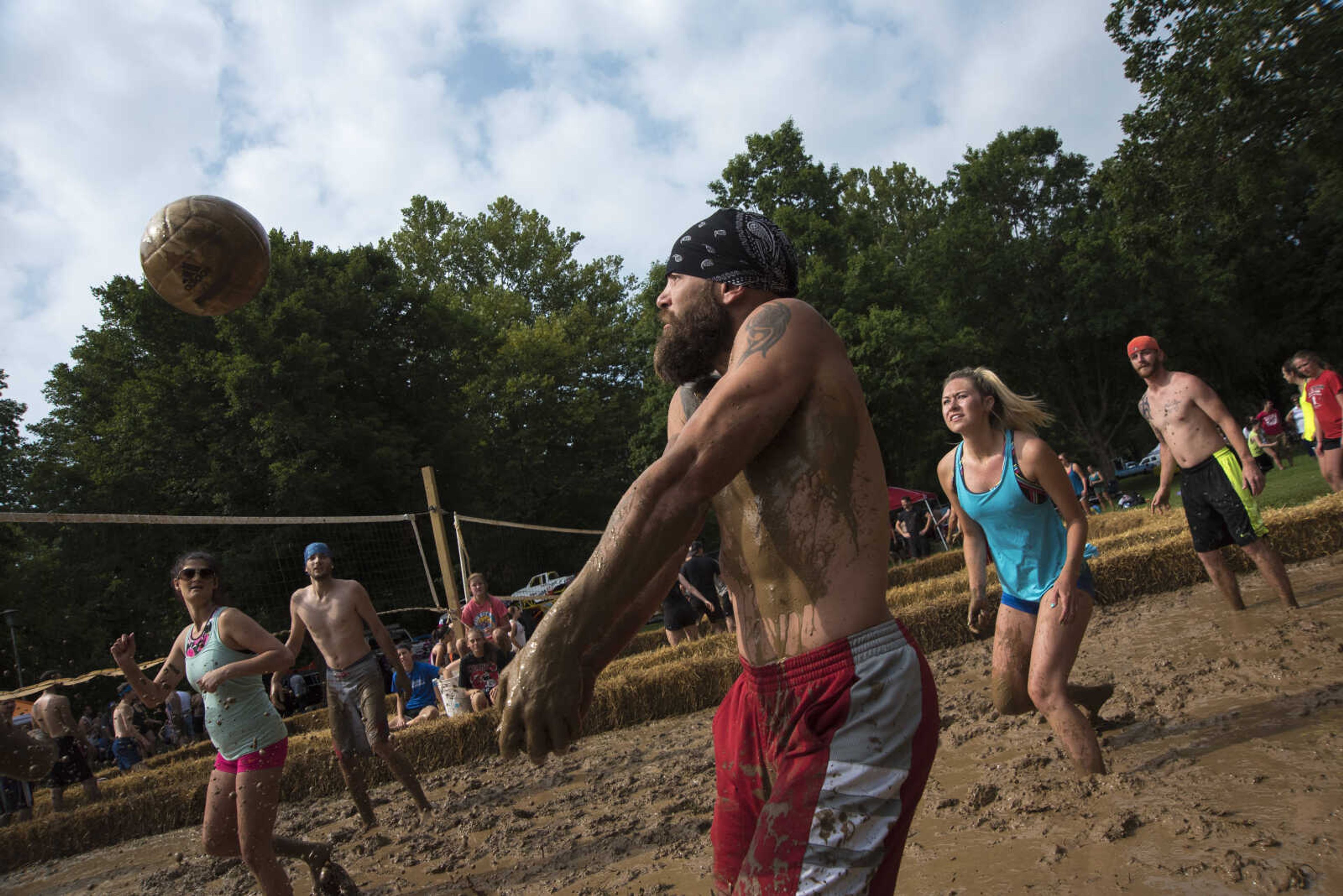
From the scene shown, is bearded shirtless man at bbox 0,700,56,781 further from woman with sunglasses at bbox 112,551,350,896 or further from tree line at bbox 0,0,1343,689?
tree line at bbox 0,0,1343,689

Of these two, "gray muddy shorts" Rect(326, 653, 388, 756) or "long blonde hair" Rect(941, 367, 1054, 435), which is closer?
"long blonde hair" Rect(941, 367, 1054, 435)

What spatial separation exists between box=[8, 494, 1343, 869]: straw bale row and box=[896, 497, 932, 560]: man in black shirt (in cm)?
977

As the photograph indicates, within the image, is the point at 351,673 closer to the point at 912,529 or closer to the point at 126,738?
the point at 126,738

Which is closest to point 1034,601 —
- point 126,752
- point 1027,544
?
point 1027,544

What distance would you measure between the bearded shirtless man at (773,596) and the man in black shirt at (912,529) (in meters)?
18.5

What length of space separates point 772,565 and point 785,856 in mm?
567

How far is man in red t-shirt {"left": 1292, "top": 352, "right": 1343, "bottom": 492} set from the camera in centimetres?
903

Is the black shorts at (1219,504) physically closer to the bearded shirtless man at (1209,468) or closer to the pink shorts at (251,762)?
the bearded shirtless man at (1209,468)

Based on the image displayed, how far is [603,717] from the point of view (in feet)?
28.4

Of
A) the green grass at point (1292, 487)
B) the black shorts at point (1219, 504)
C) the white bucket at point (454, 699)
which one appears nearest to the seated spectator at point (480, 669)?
the white bucket at point (454, 699)

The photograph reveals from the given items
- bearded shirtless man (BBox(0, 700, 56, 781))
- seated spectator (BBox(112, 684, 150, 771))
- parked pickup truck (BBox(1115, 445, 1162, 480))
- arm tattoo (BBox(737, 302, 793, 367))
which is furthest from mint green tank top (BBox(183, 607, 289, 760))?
parked pickup truck (BBox(1115, 445, 1162, 480))

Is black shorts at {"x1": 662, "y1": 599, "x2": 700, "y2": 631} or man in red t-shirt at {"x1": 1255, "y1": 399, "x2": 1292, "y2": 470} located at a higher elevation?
man in red t-shirt at {"x1": 1255, "y1": 399, "x2": 1292, "y2": 470}

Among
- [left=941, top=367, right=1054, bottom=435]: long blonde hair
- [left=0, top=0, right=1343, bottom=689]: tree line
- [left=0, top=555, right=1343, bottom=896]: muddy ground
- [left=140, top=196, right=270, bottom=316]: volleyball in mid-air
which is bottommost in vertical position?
[left=0, top=555, right=1343, bottom=896]: muddy ground

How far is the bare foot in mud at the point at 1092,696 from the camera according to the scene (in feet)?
14.7
